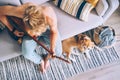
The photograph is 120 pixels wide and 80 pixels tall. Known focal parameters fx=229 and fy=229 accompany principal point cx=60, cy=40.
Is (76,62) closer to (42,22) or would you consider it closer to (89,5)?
(89,5)

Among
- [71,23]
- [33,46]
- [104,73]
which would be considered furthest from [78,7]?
[104,73]

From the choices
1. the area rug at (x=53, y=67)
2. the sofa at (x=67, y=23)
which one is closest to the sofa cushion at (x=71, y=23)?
the sofa at (x=67, y=23)

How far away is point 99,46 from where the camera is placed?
211 centimetres

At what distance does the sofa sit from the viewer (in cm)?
177

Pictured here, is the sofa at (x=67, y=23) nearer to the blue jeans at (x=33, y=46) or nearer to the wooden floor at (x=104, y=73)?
the blue jeans at (x=33, y=46)

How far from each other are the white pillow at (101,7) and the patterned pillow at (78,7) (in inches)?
2.8

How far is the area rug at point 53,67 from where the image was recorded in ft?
6.41

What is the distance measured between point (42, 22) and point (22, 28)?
213 millimetres

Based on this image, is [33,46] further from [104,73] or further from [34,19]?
[104,73]

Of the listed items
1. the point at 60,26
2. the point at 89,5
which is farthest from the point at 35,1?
the point at 89,5

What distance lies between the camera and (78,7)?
1848mm

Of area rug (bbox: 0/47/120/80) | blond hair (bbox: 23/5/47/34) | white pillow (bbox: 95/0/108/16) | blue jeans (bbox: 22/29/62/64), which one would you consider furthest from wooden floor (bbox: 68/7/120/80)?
blond hair (bbox: 23/5/47/34)

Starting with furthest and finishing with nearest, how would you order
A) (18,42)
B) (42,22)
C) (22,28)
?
(18,42) → (22,28) → (42,22)

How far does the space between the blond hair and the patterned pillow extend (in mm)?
381
